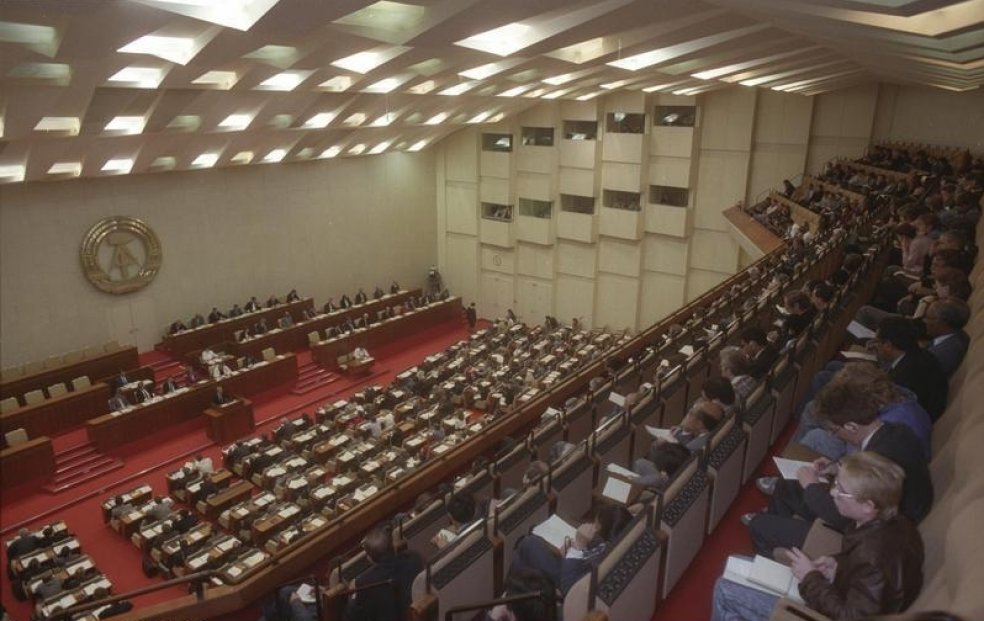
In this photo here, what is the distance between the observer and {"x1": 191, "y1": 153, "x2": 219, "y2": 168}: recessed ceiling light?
13489mm

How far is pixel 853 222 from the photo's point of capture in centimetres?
951

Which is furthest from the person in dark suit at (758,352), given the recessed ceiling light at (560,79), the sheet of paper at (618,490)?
the recessed ceiling light at (560,79)

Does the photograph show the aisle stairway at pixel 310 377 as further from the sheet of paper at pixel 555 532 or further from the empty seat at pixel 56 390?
the sheet of paper at pixel 555 532

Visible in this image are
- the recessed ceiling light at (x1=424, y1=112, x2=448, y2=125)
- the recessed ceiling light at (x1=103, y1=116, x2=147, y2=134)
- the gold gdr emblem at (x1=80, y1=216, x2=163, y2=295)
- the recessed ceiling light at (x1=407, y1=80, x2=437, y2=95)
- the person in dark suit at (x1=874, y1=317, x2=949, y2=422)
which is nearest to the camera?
the person in dark suit at (x1=874, y1=317, x2=949, y2=422)

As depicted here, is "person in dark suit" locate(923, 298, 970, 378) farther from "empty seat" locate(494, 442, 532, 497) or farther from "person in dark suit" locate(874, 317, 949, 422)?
"empty seat" locate(494, 442, 532, 497)

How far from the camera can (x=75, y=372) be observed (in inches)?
473

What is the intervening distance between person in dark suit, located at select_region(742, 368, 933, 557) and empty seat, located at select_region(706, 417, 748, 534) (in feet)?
0.88

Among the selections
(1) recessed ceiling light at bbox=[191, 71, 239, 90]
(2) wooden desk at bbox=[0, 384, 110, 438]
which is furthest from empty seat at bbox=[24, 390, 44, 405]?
(1) recessed ceiling light at bbox=[191, 71, 239, 90]

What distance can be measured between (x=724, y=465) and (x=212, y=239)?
13.7 metres

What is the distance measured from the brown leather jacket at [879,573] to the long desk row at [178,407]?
36.0 ft

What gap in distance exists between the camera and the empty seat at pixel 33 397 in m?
10.9

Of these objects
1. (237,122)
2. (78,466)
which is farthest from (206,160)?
(78,466)

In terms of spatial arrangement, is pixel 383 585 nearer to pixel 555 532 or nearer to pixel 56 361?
pixel 555 532

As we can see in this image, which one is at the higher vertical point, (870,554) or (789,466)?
(870,554)
